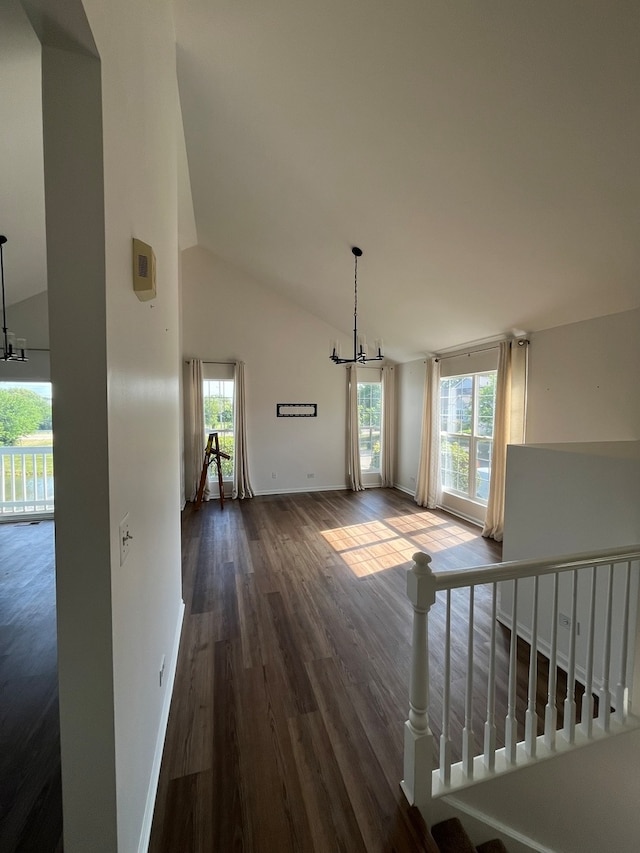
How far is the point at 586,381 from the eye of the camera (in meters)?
3.26

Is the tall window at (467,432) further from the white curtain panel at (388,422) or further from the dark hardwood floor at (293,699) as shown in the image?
the white curtain panel at (388,422)

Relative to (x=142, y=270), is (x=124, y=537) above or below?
below

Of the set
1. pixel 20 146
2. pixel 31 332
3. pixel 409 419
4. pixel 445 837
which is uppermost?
pixel 20 146

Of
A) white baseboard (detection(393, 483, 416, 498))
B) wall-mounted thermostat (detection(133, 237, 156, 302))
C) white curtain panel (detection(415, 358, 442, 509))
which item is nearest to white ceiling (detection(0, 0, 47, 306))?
wall-mounted thermostat (detection(133, 237, 156, 302))

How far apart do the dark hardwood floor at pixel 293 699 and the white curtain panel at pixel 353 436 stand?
2716 millimetres

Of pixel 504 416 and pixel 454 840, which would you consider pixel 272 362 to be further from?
pixel 454 840

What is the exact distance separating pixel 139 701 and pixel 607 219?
343 cm

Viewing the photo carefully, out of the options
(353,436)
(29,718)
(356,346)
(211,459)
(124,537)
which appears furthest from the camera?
(353,436)

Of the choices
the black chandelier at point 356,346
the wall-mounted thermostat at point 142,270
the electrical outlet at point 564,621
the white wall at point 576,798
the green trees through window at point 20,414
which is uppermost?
the black chandelier at point 356,346

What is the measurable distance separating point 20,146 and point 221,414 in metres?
4.36

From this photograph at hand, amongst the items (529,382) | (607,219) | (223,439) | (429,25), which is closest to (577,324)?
(529,382)

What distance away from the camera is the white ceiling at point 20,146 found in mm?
1414

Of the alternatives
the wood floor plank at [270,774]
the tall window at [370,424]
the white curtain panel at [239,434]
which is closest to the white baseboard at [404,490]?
the tall window at [370,424]

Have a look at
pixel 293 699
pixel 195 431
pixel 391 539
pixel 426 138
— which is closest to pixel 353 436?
pixel 391 539
